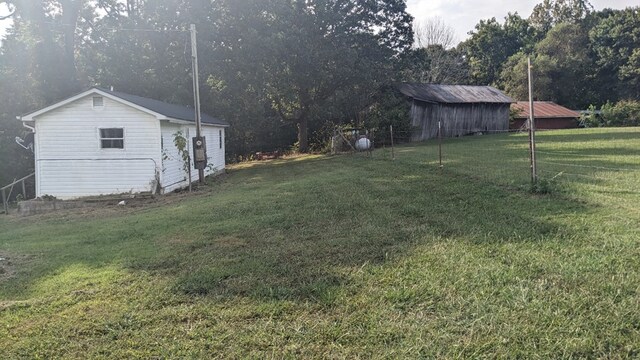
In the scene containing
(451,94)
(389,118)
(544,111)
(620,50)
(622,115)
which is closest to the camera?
(389,118)

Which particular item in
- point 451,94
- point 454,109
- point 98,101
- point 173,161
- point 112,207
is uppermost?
point 451,94

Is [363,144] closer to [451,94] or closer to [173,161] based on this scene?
[173,161]

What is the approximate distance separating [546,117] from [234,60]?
30946 millimetres

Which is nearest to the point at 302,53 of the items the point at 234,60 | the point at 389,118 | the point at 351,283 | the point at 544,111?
the point at 234,60

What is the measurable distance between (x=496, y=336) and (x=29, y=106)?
2605 cm

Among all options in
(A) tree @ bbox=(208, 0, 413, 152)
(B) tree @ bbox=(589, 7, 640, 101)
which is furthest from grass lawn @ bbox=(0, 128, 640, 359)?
(B) tree @ bbox=(589, 7, 640, 101)

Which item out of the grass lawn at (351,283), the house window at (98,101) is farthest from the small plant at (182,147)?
the grass lawn at (351,283)

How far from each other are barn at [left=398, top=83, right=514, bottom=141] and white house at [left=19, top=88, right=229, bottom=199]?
69.9ft

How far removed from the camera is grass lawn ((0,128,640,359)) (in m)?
3.38

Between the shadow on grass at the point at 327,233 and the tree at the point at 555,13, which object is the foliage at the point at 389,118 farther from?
the tree at the point at 555,13

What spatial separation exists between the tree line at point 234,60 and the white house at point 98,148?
24.5 feet

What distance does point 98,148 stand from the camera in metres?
15.3

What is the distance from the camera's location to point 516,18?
222ft

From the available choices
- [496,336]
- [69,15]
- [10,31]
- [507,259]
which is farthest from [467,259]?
[10,31]
